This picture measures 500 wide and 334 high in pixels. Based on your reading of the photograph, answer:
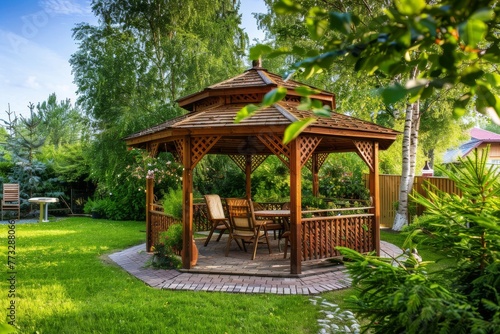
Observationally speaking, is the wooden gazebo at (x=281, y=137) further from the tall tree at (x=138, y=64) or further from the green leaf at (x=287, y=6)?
the tall tree at (x=138, y=64)

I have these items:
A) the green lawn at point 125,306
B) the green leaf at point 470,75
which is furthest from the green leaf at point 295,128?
the green lawn at point 125,306

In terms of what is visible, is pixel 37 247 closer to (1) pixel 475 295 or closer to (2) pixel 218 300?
(2) pixel 218 300

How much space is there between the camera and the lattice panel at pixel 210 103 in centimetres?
808

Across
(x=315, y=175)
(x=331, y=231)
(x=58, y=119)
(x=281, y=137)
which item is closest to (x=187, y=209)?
(x=281, y=137)

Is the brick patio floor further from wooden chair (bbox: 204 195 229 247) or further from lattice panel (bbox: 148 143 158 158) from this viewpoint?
lattice panel (bbox: 148 143 158 158)

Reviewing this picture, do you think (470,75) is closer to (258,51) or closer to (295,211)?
(258,51)

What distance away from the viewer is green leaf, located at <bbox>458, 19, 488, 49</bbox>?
627 millimetres

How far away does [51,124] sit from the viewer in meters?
35.6

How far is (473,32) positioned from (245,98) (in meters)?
7.40

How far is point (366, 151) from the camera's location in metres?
7.57

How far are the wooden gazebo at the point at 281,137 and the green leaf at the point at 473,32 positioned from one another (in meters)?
4.89

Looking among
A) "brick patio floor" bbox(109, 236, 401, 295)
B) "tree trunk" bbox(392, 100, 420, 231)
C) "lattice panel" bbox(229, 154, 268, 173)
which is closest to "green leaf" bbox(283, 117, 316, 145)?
"brick patio floor" bbox(109, 236, 401, 295)

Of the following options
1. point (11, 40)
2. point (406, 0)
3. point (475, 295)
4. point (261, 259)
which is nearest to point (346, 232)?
point (261, 259)

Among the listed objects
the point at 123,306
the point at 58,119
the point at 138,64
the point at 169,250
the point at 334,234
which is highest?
the point at 58,119
